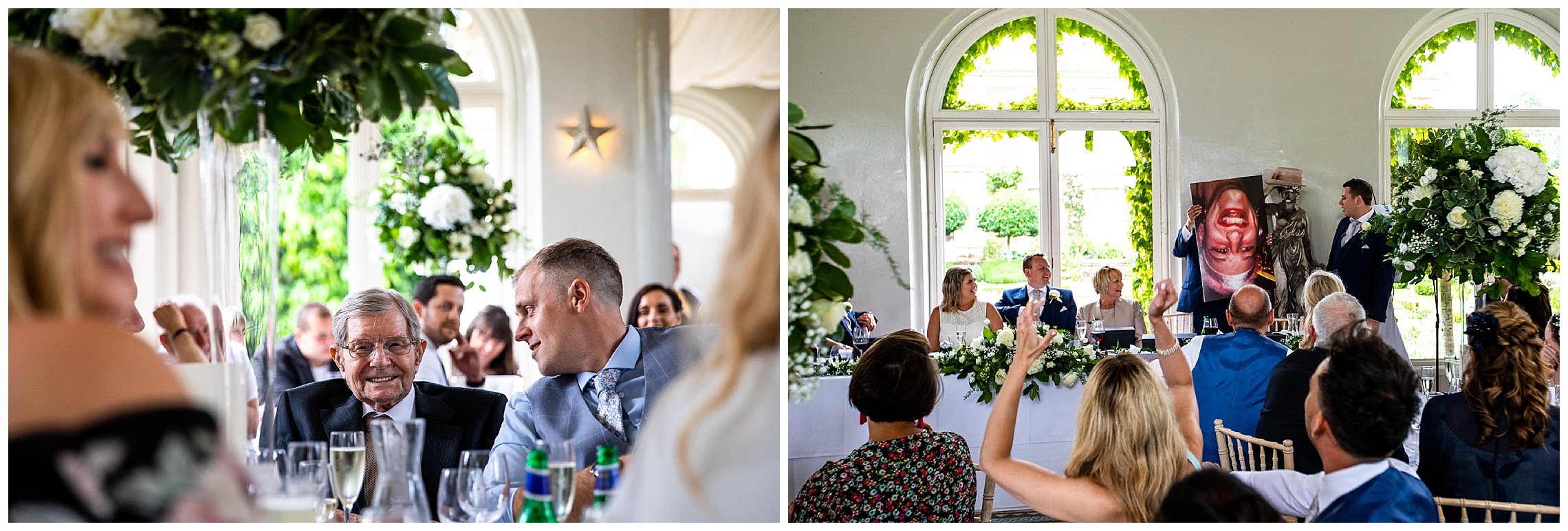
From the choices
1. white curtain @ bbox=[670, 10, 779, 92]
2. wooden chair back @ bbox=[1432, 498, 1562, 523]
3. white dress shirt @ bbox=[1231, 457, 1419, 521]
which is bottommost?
wooden chair back @ bbox=[1432, 498, 1562, 523]

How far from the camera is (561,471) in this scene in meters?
1.81

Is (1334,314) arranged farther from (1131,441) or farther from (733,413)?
(733,413)

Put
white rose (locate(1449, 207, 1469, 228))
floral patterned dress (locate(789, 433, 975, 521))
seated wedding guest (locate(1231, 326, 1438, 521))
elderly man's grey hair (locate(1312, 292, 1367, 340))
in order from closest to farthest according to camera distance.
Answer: seated wedding guest (locate(1231, 326, 1438, 521))
floral patterned dress (locate(789, 433, 975, 521))
white rose (locate(1449, 207, 1469, 228))
elderly man's grey hair (locate(1312, 292, 1367, 340))

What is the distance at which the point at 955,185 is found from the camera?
3938mm

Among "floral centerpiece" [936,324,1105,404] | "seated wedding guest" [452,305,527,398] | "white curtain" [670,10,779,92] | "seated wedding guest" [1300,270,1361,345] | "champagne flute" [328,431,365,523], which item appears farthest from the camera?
"seated wedding guest" [452,305,527,398]

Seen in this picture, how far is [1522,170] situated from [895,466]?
2.34m

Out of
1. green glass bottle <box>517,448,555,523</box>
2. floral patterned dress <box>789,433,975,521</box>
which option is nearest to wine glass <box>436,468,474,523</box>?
green glass bottle <box>517,448,555,523</box>

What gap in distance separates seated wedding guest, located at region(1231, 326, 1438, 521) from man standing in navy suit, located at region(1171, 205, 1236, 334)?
65.7 inches

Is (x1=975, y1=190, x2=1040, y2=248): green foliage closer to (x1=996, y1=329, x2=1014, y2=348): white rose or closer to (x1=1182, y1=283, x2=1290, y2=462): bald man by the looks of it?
(x1=996, y1=329, x2=1014, y2=348): white rose

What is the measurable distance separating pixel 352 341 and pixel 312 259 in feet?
11.6

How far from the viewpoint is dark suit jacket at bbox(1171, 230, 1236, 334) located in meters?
4.03

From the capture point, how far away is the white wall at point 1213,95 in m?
3.64

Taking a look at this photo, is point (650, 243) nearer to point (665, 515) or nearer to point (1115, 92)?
point (1115, 92)

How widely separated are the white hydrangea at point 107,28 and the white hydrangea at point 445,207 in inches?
98.1
